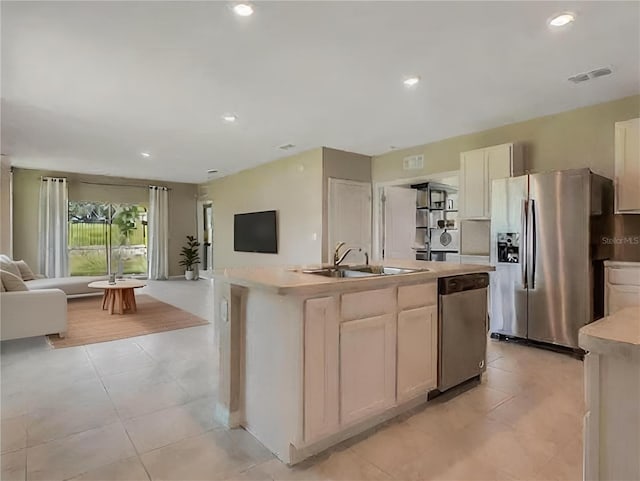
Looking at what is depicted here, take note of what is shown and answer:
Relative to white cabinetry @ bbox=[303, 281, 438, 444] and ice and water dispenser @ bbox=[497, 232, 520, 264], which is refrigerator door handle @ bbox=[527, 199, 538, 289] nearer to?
ice and water dispenser @ bbox=[497, 232, 520, 264]

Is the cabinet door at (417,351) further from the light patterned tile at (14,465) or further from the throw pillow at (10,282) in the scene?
the throw pillow at (10,282)

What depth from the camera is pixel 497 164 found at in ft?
14.5

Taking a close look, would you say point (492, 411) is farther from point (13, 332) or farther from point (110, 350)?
point (13, 332)

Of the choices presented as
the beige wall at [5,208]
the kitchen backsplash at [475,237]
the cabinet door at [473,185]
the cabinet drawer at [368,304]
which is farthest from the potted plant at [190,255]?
the cabinet drawer at [368,304]

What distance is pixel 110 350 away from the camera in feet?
12.0

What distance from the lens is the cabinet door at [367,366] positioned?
6.57ft

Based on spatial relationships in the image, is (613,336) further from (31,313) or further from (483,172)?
(31,313)

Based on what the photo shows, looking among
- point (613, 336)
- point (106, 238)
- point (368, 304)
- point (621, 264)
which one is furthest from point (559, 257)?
point (106, 238)

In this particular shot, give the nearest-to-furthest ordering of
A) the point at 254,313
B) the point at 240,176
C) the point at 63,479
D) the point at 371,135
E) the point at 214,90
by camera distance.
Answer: the point at 63,479 → the point at 254,313 → the point at 214,90 → the point at 371,135 → the point at 240,176

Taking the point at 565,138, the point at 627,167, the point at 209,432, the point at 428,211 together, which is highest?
the point at 565,138

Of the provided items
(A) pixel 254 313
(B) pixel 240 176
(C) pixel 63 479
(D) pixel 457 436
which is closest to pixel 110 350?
(C) pixel 63 479

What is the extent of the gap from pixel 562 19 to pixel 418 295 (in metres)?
2.00

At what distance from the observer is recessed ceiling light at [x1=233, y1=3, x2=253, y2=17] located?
2246 mm

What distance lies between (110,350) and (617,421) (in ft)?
13.0
